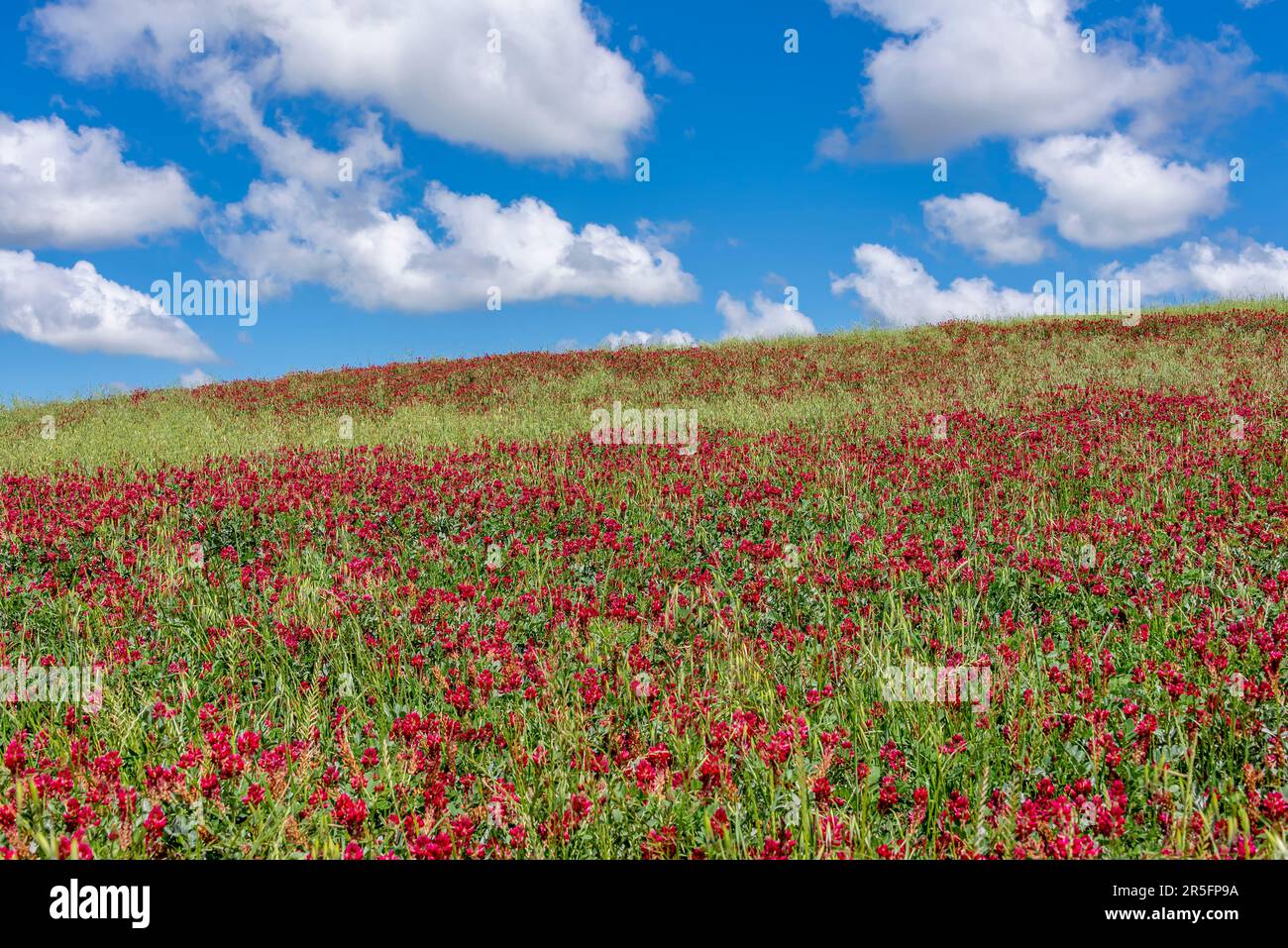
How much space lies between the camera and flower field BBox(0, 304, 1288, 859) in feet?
8.53

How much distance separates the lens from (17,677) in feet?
12.8

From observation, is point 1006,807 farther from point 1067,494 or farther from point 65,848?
point 1067,494

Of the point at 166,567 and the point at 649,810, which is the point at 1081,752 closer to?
the point at 649,810

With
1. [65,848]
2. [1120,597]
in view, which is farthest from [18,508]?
[1120,597]

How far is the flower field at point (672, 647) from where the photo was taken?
2.60 m

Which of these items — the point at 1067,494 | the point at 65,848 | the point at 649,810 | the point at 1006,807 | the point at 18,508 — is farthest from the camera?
the point at 18,508

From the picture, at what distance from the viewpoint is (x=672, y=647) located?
4090mm

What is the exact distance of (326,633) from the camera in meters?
4.38

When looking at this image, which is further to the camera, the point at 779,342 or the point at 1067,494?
the point at 779,342
